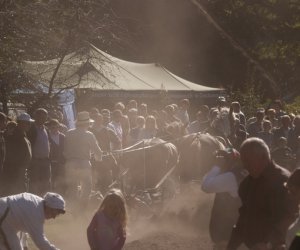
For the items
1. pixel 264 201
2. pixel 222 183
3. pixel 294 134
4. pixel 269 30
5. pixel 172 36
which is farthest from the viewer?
pixel 172 36

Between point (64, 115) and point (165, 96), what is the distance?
24.2ft

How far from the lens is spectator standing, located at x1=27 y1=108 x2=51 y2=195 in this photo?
46.8 ft

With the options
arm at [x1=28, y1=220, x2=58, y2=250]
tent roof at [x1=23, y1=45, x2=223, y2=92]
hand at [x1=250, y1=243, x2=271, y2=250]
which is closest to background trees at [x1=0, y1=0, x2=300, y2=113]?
tent roof at [x1=23, y1=45, x2=223, y2=92]

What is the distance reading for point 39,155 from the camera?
14359 millimetres

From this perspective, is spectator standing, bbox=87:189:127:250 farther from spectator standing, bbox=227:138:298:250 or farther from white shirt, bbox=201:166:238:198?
spectator standing, bbox=227:138:298:250

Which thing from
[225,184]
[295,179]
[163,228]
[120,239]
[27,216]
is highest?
[295,179]

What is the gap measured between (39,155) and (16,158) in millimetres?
1501

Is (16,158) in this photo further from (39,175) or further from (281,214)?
(281,214)

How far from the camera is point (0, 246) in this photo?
798 centimetres

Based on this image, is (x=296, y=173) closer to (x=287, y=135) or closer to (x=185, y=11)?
(x=287, y=135)

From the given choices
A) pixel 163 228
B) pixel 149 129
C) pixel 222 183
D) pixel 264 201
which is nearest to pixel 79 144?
pixel 163 228

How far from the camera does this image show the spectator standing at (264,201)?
6.98 meters

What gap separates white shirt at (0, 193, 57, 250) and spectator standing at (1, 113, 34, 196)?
486cm

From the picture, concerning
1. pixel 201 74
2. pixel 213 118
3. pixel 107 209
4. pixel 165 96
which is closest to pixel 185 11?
pixel 201 74
